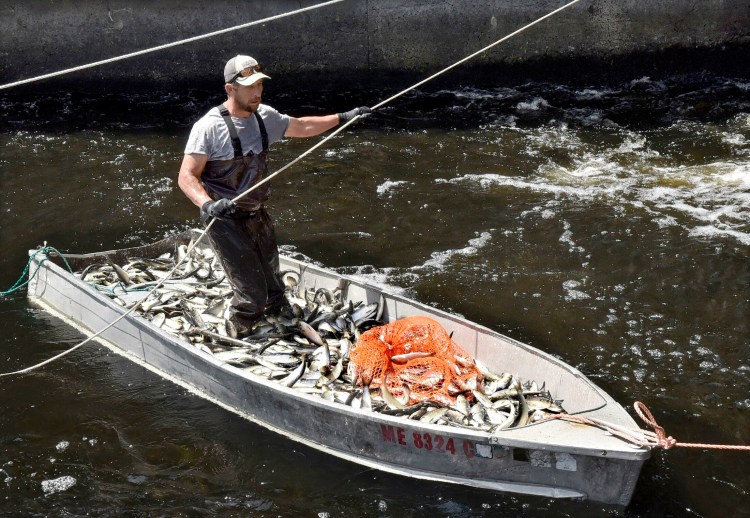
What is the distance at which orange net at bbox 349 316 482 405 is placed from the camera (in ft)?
25.6

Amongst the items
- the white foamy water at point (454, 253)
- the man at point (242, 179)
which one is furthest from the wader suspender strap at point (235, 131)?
the white foamy water at point (454, 253)

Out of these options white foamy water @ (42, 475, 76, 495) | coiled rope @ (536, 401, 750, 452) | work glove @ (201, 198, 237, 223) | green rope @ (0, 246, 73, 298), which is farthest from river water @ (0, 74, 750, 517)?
work glove @ (201, 198, 237, 223)

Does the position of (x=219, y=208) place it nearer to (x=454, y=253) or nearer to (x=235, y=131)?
(x=235, y=131)

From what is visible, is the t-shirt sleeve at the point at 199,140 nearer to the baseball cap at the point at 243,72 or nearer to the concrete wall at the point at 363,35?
the baseball cap at the point at 243,72

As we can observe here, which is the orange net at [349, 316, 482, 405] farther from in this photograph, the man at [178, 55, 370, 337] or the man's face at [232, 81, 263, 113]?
the man's face at [232, 81, 263, 113]

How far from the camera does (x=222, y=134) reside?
25.6 ft

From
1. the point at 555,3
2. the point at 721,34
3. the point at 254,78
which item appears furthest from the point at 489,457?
the point at 721,34

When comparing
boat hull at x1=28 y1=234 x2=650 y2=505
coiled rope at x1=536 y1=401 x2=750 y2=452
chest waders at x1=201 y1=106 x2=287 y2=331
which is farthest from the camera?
chest waders at x1=201 y1=106 x2=287 y2=331

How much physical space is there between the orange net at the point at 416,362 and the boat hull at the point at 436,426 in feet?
1.09

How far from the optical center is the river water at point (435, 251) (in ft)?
25.4

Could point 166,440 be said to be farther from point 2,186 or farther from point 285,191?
point 2,186

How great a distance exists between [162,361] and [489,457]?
12.8 ft

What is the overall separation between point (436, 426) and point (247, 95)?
347cm

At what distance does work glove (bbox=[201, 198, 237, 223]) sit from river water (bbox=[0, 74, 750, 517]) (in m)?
2.30
